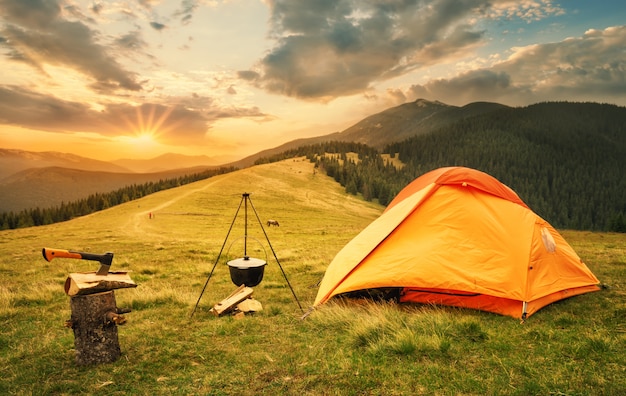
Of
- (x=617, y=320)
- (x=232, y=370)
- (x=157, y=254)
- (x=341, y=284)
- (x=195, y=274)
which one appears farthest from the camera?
(x=157, y=254)

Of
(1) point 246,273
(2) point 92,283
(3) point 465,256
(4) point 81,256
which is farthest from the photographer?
(1) point 246,273

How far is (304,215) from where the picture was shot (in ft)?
204

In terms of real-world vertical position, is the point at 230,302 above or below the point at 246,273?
below

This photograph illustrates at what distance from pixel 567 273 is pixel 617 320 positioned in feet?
7.10

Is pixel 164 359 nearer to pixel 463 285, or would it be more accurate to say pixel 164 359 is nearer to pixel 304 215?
pixel 463 285

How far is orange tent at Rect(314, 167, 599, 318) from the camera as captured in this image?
303 inches

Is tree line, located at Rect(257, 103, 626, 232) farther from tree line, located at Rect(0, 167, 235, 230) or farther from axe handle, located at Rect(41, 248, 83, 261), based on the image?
axe handle, located at Rect(41, 248, 83, 261)

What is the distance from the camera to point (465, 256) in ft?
26.2

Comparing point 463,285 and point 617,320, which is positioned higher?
point 463,285

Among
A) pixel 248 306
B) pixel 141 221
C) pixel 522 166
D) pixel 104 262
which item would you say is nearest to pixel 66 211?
pixel 141 221

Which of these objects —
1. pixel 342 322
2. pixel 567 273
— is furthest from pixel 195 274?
pixel 567 273

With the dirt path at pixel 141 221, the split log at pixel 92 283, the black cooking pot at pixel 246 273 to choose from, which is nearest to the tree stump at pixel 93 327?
the split log at pixel 92 283

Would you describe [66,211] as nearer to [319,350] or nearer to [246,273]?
[246,273]

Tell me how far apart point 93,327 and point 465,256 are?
7559 millimetres
